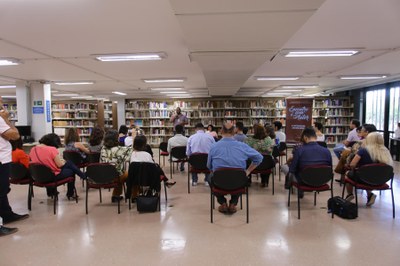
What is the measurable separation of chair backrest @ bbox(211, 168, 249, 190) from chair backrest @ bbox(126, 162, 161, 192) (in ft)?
2.95

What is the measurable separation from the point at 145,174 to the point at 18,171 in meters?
2.11

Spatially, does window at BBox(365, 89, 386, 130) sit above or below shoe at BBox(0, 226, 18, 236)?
above

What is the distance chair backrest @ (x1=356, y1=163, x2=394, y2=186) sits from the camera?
351cm

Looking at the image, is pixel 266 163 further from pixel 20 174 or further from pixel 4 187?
pixel 20 174

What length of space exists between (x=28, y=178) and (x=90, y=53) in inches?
91.0

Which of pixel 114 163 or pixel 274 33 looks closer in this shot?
pixel 274 33

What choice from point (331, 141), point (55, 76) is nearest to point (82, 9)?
point (55, 76)

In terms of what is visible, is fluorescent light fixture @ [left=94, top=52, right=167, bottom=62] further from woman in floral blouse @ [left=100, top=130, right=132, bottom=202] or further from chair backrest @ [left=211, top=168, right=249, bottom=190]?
chair backrest @ [left=211, top=168, right=249, bottom=190]

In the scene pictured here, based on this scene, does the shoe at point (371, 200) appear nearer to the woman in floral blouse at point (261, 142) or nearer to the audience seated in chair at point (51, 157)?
the woman in floral blouse at point (261, 142)

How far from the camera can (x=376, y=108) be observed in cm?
1044

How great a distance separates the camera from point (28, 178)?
13.6ft

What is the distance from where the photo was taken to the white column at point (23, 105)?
25.2ft

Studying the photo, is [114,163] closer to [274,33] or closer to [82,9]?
[82,9]

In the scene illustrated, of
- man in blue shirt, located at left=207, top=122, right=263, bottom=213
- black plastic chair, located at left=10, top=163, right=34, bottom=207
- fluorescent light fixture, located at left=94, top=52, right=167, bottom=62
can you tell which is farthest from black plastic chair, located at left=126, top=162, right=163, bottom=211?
fluorescent light fixture, located at left=94, top=52, right=167, bottom=62
